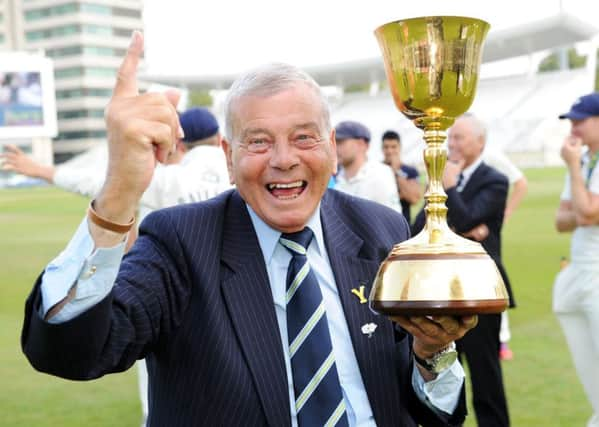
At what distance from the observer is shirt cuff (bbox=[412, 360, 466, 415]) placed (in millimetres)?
1988

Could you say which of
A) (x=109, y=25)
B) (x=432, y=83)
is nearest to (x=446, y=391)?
(x=432, y=83)

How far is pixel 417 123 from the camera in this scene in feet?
6.39

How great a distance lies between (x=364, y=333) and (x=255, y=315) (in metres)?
0.30

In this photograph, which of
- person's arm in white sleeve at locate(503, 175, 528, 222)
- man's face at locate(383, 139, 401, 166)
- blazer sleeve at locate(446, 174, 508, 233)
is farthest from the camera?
man's face at locate(383, 139, 401, 166)

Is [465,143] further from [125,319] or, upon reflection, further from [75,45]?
[75,45]

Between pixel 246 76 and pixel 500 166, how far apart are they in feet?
17.7

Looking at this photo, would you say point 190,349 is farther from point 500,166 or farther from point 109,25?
point 109,25

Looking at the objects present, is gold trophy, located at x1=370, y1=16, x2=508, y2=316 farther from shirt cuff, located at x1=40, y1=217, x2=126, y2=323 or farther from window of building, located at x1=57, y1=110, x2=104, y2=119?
window of building, located at x1=57, y1=110, x2=104, y2=119

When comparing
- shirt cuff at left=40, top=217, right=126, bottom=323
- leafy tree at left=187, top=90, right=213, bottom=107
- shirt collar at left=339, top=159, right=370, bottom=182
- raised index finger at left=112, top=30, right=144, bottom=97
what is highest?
raised index finger at left=112, top=30, right=144, bottom=97

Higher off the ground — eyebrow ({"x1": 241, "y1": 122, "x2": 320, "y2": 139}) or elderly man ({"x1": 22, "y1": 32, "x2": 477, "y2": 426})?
eyebrow ({"x1": 241, "y1": 122, "x2": 320, "y2": 139})

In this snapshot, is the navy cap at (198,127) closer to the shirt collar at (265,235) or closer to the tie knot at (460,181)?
the tie knot at (460,181)

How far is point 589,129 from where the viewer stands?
448 centimetres

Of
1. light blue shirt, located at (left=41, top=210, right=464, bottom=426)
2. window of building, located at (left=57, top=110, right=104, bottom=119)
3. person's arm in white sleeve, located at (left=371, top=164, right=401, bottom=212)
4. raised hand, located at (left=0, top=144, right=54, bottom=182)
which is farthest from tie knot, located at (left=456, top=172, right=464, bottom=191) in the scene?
window of building, located at (left=57, top=110, right=104, bottom=119)

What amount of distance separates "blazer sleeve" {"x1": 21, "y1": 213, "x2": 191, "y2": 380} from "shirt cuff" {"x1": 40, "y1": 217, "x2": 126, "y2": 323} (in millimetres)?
20
